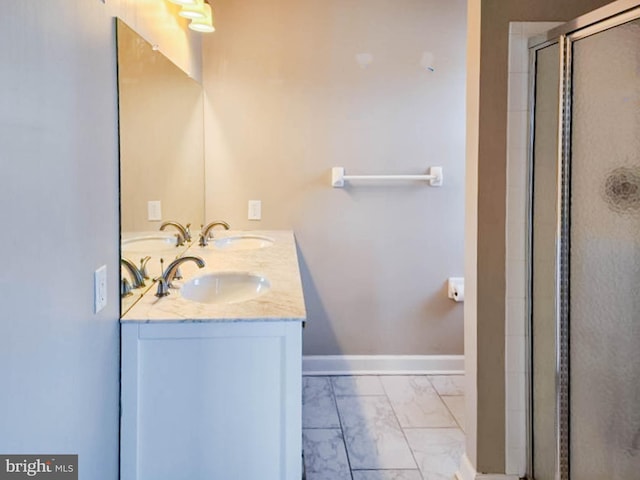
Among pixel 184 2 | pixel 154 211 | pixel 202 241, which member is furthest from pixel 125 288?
pixel 184 2

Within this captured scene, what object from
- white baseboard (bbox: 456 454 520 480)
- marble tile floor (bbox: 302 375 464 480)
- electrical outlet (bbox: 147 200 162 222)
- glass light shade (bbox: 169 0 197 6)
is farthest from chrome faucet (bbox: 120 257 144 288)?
white baseboard (bbox: 456 454 520 480)

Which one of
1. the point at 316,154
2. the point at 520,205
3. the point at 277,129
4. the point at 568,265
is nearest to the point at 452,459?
the point at 568,265

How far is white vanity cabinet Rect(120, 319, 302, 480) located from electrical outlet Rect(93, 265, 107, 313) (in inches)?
6.3

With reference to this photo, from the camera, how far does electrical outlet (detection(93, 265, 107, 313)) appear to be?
1.18 metres

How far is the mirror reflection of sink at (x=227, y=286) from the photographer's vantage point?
1.91 metres

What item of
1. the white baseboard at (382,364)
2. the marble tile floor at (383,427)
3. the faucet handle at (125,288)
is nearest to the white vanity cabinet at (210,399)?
the faucet handle at (125,288)

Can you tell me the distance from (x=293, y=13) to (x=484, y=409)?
7.96 ft

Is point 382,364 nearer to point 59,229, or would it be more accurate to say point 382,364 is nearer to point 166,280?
point 166,280

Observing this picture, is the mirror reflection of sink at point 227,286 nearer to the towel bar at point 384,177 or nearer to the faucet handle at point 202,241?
the faucet handle at point 202,241

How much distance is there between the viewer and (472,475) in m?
1.78

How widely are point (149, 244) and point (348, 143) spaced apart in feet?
5.12

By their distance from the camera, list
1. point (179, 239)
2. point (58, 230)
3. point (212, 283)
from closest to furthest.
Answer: point (58, 230) → point (212, 283) → point (179, 239)

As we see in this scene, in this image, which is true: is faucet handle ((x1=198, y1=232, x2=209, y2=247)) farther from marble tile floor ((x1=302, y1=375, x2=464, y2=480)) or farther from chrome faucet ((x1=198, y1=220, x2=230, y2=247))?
marble tile floor ((x1=302, y1=375, x2=464, y2=480))

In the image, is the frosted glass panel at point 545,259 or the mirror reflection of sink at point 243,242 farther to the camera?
the mirror reflection of sink at point 243,242
